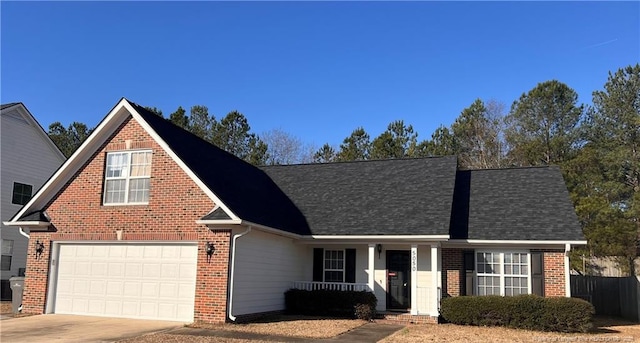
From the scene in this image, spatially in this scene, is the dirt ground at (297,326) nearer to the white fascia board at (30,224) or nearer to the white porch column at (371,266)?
the white porch column at (371,266)

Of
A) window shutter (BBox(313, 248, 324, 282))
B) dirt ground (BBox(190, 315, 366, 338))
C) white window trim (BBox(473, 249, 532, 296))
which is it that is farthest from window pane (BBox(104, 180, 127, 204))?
white window trim (BBox(473, 249, 532, 296))

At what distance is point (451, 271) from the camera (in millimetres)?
18016

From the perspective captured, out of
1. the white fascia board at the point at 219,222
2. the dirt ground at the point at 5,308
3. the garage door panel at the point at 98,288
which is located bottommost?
the dirt ground at the point at 5,308

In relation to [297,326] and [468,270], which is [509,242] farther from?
[297,326]

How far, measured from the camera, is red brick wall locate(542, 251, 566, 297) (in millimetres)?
16875

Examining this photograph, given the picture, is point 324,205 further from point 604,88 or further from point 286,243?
point 604,88

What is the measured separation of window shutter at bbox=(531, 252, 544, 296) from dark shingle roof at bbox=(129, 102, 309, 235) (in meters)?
7.57

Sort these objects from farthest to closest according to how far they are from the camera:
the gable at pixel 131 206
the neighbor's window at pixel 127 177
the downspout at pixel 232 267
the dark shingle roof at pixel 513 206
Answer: the dark shingle roof at pixel 513 206, the neighbor's window at pixel 127 177, the gable at pixel 131 206, the downspout at pixel 232 267

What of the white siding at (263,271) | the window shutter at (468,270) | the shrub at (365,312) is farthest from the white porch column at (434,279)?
the white siding at (263,271)

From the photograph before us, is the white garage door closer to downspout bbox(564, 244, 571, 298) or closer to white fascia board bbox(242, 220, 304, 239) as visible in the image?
white fascia board bbox(242, 220, 304, 239)

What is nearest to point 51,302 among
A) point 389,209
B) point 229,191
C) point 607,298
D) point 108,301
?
point 108,301

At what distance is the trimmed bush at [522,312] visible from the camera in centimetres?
1488

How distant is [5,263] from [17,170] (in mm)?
4406

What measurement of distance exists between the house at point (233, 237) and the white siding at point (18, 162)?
907 centimetres
